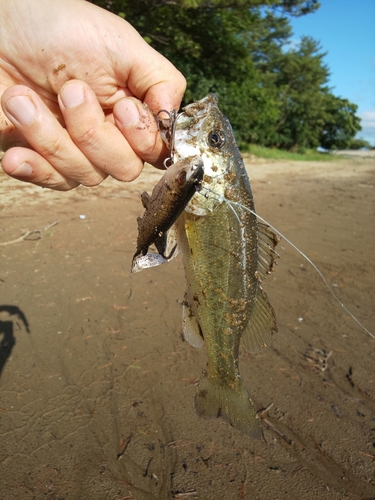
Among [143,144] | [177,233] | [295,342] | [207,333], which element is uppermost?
[143,144]

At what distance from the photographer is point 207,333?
2.57 meters

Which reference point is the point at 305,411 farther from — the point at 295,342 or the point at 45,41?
the point at 45,41

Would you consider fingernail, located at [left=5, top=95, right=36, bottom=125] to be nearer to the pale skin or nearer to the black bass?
the pale skin

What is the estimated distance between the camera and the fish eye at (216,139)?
2.30 metres

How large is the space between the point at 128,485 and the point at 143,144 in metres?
2.90

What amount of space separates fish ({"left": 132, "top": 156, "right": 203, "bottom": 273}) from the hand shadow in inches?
132

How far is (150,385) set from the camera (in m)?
4.51

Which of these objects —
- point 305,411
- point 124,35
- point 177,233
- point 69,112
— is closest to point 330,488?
point 305,411

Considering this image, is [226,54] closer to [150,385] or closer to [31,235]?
[31,235]

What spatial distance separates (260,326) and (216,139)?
1.26 m

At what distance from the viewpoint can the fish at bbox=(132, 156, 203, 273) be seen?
1874 mm

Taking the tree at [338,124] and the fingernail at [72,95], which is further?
the tree at [338,124]

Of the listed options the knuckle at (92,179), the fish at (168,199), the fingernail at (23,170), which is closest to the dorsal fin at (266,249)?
the fish at (168,199)

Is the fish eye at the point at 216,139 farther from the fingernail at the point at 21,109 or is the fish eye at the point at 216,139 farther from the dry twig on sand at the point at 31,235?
the dry twig on sand at the point at 31,235
